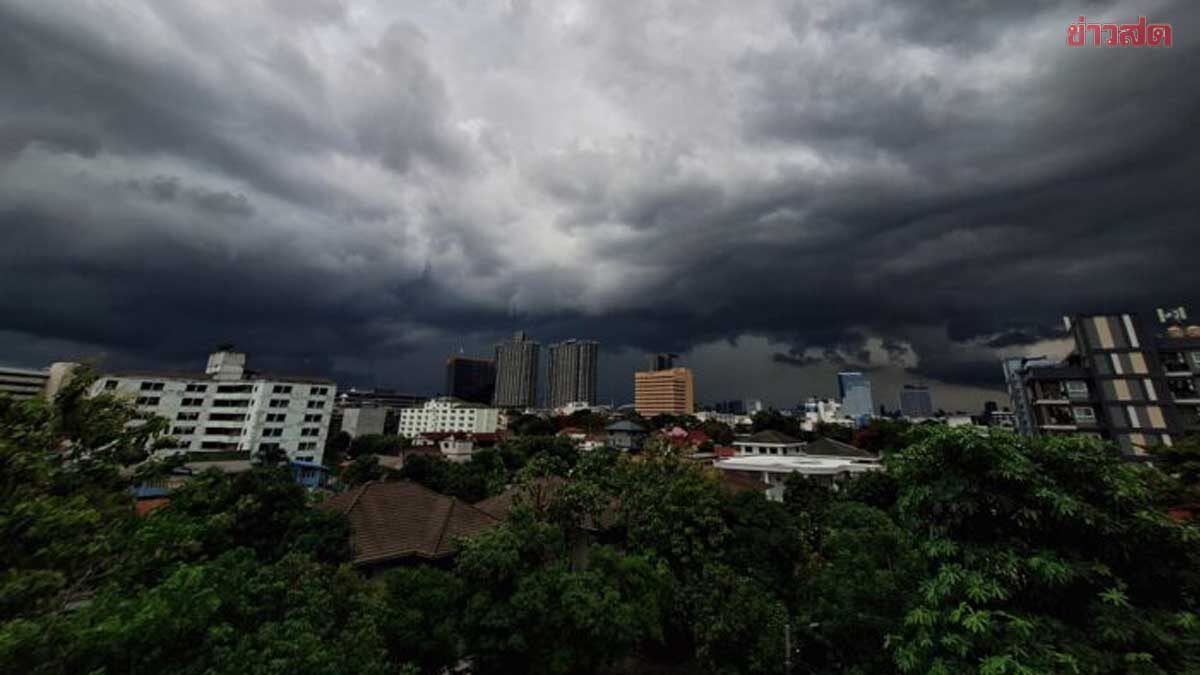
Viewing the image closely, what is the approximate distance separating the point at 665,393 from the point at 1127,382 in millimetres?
135823

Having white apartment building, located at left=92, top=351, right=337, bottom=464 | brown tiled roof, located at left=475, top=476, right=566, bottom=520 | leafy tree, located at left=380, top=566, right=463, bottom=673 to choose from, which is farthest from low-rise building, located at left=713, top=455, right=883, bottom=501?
white apartment building, located at left=92, top=351, right=337, bottom=464

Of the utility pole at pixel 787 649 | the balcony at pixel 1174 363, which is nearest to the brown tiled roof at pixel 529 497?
the utility pole at pixel 787 649

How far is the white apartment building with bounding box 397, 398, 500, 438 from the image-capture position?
125 metres

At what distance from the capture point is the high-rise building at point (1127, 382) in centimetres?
3838

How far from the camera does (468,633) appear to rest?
468 inches

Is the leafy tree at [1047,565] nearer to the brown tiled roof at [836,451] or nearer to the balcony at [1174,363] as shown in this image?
the brown tiled roof at [836,451]

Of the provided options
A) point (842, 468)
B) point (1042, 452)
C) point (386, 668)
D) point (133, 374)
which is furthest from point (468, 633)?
point (133, 374)

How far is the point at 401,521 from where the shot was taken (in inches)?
920

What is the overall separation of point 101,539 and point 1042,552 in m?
15.9

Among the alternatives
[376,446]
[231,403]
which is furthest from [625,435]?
[231,403]

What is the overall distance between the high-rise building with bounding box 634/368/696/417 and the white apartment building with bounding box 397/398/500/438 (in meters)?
66.1

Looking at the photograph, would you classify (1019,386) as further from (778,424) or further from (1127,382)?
(778,424)

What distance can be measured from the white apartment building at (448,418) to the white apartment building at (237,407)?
165ft

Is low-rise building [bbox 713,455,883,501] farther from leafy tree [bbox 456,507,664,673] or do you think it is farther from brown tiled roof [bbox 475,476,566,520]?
leafy tree [bbox 456,507,664,673]
